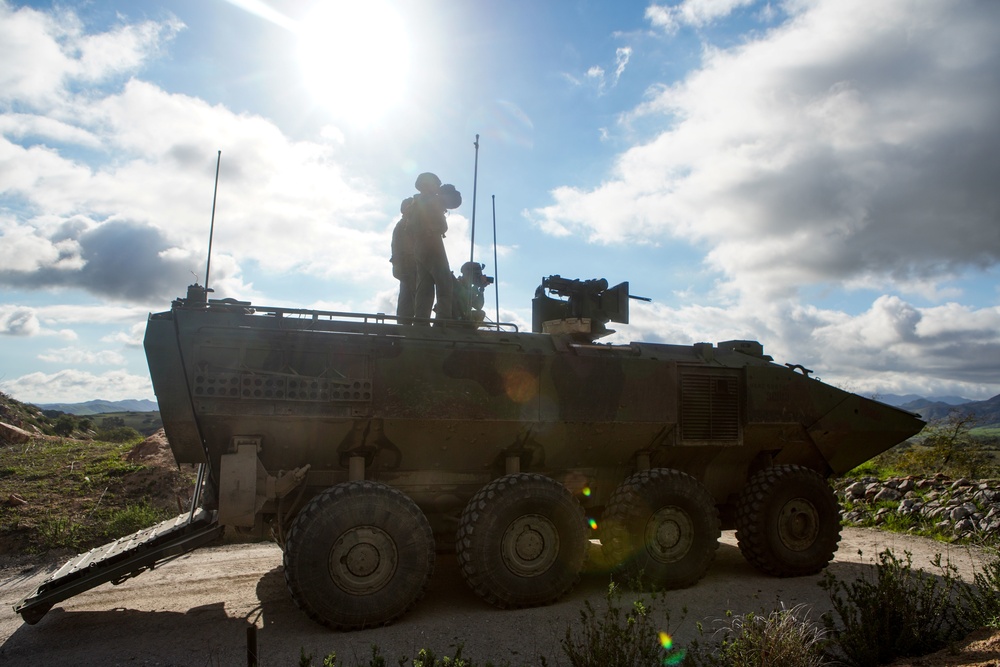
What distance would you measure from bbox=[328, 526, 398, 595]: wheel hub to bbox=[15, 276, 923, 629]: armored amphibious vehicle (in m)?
0.01

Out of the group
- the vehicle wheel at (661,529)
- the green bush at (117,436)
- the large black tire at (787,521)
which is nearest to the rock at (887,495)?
the large black tire at (787,521)

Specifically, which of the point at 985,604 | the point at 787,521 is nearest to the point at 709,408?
the point at 787,521

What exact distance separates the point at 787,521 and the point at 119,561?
6.84 meters

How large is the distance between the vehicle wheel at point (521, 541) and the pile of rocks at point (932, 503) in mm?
5852

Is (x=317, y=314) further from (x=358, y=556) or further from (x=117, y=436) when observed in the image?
(x=117, y=436)

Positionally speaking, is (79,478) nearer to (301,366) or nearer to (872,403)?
(301,366)

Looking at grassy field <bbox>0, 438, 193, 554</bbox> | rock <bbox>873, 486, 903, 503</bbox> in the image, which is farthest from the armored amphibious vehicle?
rock <bbox>873, 486, 903, 503</bbox>

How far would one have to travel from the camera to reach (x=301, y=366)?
6223mm

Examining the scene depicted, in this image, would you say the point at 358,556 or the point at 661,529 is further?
the point at 661,529

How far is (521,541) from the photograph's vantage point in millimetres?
6406

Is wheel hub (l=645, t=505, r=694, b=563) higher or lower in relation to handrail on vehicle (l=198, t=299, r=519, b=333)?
lower

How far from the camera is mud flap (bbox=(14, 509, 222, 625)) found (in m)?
5.59

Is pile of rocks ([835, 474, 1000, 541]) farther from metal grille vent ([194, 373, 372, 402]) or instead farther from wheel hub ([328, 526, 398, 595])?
metal grille vent ([194, 373, 372, 402])

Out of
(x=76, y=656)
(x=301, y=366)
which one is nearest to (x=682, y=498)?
(x=301, y=366)
